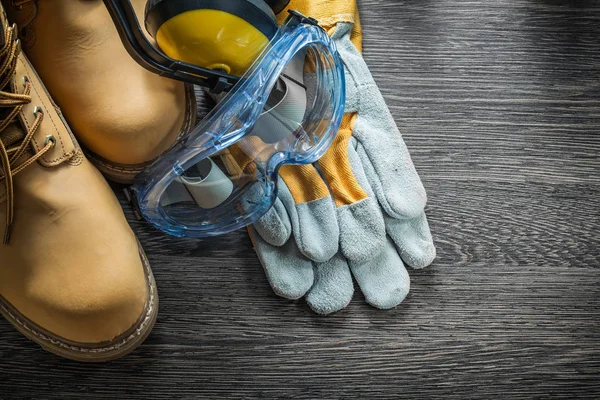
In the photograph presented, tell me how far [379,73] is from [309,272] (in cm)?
35

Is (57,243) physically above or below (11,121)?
below

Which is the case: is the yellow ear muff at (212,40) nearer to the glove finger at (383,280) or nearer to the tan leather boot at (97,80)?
the tan leather boot at (97,80)

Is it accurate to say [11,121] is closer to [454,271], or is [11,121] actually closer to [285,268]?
[285,268]

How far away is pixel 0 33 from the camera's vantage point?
2.22 ft

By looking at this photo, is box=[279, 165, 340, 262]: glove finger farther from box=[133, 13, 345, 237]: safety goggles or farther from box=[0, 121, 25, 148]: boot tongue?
box=[0, 121, 25, 148]: boot tongue

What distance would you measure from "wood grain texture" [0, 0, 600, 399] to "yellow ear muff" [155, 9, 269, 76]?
0.91ft

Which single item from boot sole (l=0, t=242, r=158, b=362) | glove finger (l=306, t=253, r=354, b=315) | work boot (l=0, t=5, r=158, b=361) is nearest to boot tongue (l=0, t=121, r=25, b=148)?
work boot (l=0, t=5, r=158, b=361)

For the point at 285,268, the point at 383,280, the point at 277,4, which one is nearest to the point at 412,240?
the point at 383,280

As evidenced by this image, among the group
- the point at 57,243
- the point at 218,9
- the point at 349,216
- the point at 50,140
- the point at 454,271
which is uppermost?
the point at 218,9

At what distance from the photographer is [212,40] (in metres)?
0.76

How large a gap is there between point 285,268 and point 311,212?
9cm

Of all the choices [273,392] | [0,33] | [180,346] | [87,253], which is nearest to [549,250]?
[273,392]

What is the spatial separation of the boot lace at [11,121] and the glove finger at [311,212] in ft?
1.14

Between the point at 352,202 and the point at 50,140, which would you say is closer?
the point at 50,140
